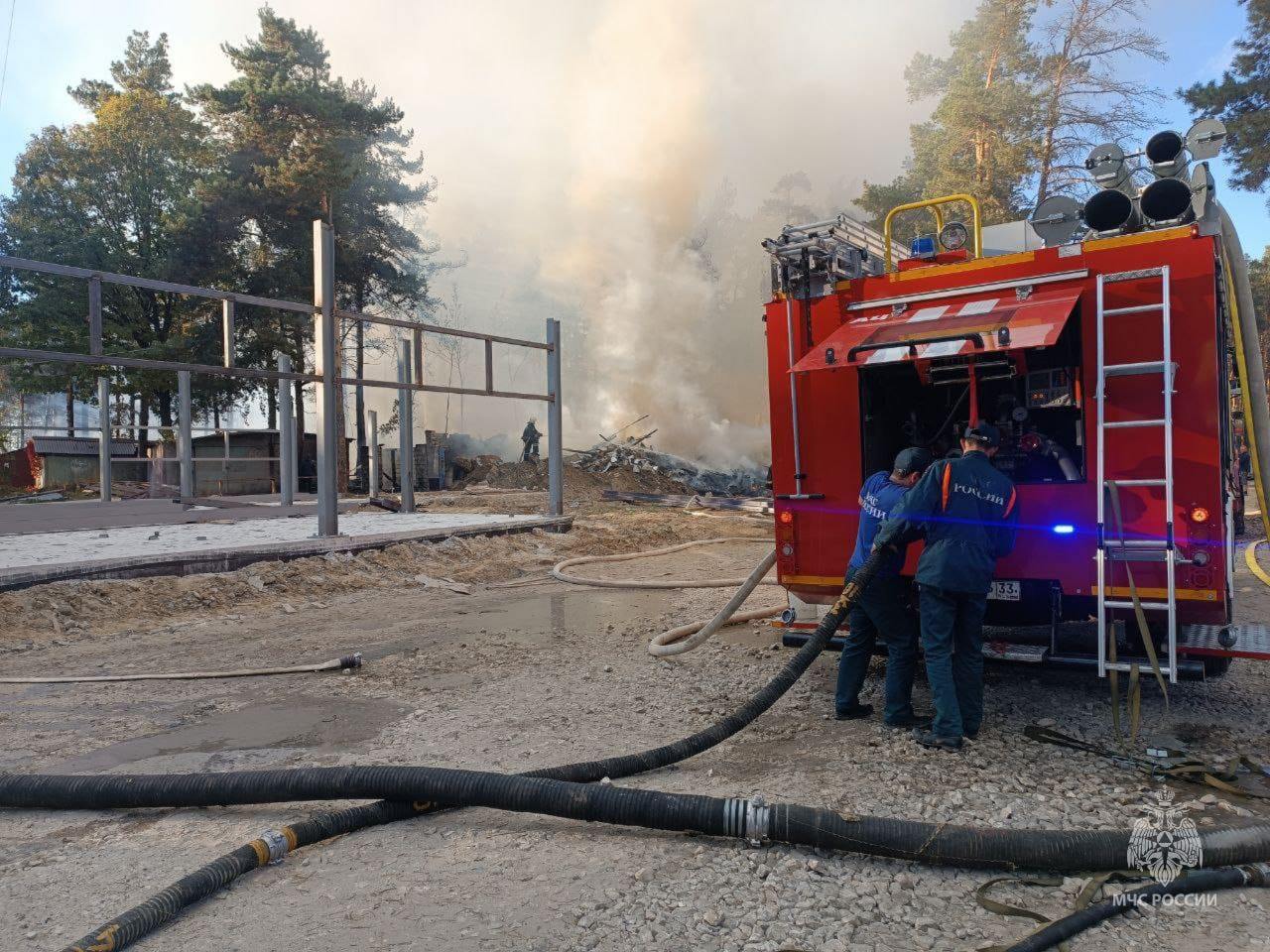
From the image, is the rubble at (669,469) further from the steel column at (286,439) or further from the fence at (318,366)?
the steel column at (286,439)

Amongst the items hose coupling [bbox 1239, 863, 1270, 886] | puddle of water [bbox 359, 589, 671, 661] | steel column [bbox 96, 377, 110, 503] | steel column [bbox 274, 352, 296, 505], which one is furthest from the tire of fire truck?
steel column [bbox 96, 377, 110, 503]

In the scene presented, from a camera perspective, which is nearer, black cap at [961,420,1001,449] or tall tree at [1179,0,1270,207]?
black cap at [961,420,1001,449]

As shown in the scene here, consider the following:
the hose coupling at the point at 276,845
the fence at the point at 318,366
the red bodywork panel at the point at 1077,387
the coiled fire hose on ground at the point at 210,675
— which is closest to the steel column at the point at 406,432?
the fence at the point at 318,366

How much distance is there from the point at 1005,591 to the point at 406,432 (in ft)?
35.7

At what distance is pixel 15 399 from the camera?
5044 cm

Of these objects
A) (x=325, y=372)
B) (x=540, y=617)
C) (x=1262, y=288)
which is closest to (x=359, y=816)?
(x=540, y=617)

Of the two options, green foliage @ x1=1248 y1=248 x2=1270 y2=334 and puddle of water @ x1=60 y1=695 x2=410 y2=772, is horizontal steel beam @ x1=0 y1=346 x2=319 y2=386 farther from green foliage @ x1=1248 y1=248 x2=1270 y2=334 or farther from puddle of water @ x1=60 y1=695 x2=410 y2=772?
green foliage @ x1=1248 y1=248 x2=1270 y2=334

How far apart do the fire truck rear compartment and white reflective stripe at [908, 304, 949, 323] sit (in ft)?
1.04

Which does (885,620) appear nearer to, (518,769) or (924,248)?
(518,769)

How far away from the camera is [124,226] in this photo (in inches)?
1073

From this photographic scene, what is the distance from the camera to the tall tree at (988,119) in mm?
20281

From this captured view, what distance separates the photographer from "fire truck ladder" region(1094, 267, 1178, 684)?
408 centimetres

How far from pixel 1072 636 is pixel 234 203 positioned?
25462mm

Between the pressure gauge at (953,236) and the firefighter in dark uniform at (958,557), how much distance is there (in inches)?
79.6
